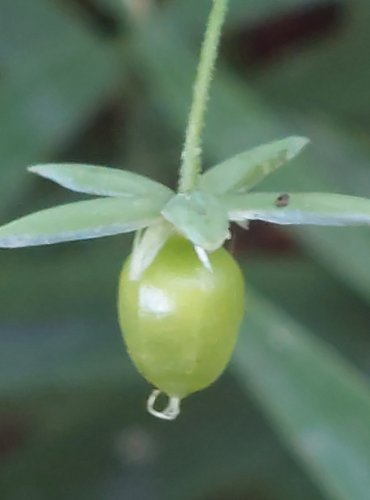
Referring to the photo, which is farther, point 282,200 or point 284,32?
point 284,32

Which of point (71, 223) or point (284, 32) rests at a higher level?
point (71, 223)

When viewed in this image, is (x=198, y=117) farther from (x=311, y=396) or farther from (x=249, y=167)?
(x=311, y=396)

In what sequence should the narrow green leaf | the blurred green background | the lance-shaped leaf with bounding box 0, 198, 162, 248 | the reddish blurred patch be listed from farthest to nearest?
the reddish blurred patch < the blurred green background < the narrow green leaf < the lance-shaped leaf with bounding box 0, 198, 162, 248

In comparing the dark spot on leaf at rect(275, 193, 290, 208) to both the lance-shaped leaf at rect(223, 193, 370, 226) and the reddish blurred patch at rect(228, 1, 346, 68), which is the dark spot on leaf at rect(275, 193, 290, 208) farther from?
the reddish blurred patch at rect(228, 1, 346, 68)

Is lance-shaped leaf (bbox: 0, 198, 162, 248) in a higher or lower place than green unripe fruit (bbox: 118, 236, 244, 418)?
higher

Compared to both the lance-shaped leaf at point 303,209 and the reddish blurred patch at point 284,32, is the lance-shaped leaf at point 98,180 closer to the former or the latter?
the lance-shaped leaf at point 303,209

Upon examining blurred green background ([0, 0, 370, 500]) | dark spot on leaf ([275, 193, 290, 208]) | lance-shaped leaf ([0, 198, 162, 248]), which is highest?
dark spot on leaf ([275, 193, 290, 208])

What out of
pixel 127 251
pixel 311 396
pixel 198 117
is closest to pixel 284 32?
pixel 127 251

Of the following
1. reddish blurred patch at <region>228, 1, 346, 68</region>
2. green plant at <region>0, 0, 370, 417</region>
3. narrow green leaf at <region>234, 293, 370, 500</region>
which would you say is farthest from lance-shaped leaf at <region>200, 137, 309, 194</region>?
reddish blurred patch at <region>228, 1, 346, 68</region>
